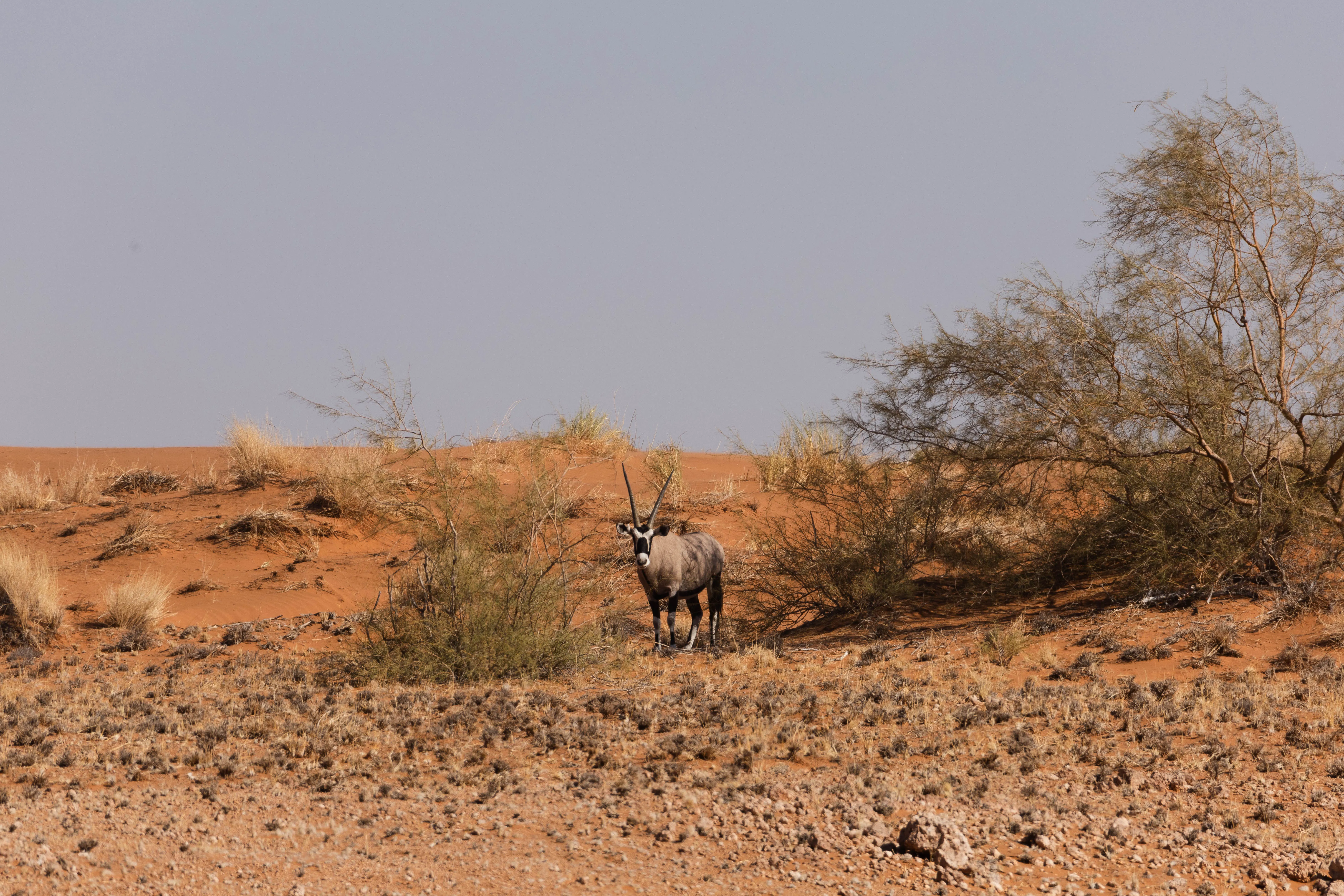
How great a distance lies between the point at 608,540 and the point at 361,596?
4.84 meters

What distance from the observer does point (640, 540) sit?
1291 cm

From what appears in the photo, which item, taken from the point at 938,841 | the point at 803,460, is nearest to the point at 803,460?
the point at 803,460

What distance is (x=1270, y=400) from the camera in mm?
12242

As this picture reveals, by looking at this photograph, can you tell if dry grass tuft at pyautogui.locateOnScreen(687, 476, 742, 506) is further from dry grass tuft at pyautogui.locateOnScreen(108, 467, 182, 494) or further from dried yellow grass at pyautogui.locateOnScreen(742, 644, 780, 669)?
dry grass tuft at pyautogui.locateOnScreen(108, 467, 182, 494)

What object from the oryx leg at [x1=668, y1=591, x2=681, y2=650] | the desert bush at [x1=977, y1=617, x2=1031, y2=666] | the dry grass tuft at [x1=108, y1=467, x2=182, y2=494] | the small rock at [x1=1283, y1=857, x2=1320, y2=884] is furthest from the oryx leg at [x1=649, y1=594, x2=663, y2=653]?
the dry grass tuft at [x1=108, y1=467, x2=182, y2=494]

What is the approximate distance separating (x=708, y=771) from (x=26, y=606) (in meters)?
11.5

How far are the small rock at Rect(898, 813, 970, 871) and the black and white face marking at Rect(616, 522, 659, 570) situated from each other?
22.6ft

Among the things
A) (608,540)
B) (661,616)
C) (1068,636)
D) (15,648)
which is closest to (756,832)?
(1068,636)

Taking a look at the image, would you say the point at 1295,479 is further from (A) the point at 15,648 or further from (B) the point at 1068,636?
(A) the point at 15,648

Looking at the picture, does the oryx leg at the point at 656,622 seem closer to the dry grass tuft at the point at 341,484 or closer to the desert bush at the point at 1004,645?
the desert bush at the point at 1004,645

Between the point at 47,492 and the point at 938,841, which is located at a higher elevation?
the point at 47,492

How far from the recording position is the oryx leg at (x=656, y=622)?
44.2ft

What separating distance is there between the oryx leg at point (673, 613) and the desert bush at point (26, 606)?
337 inches

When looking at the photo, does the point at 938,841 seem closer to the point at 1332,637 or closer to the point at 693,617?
the point at 1332,637
